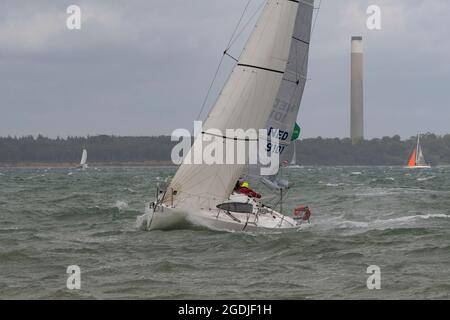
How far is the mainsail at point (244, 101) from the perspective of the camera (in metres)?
21.2

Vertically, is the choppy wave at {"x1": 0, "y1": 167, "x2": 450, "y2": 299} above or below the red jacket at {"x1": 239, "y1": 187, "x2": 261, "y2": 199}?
below

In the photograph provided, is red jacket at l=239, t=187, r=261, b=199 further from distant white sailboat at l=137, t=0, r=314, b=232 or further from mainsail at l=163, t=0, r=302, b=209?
mainsail at l=163, t=0, r=302, b=209

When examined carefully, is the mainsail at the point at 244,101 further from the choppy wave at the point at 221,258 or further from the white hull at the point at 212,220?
the choppy wave at the point at 221,258

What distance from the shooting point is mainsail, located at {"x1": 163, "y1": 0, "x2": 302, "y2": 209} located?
21.2 metres

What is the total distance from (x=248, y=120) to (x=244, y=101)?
0.45 m

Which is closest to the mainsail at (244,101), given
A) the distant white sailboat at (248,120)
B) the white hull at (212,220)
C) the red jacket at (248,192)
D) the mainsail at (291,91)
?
the distant white sailboat at (248,120)

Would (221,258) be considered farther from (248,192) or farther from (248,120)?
(248,192)

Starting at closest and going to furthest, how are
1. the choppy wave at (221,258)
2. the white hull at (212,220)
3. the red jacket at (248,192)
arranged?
Answer: the choppy wave at (221,258), the white hull at (212,220), the red jacket at (248,192)

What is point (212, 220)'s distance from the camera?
819 inches

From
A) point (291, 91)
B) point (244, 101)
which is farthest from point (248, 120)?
point (291, 91)

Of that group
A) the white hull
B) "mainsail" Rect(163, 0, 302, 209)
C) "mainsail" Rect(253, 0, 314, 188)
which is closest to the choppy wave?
the white hull

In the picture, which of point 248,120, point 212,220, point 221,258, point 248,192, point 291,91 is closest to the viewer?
point 221,258

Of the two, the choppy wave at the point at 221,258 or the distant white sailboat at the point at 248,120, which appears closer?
the choppy wave at the point at 221,258
